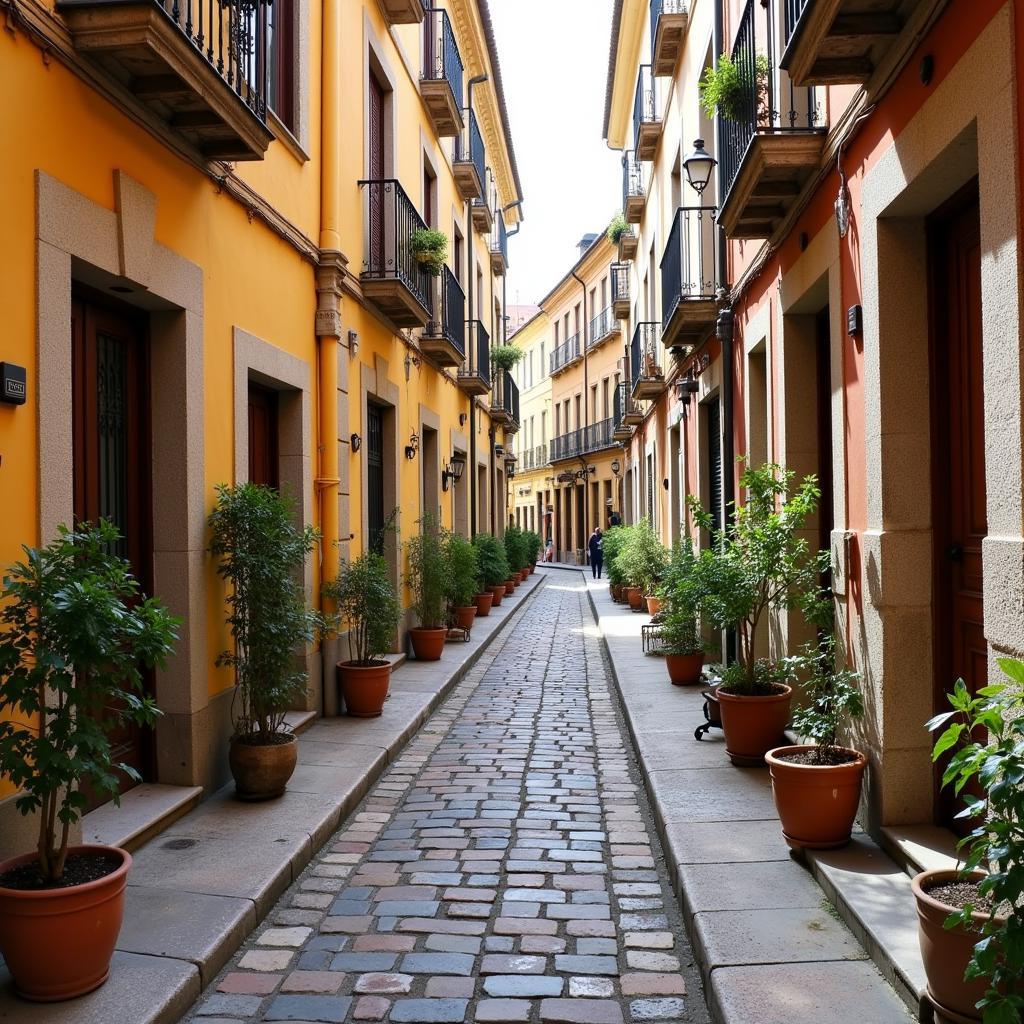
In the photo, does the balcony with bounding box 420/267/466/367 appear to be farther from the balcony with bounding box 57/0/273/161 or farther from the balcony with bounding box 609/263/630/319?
the balcony with bounding box 609/263/630/319

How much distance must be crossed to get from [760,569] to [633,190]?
14667 mm

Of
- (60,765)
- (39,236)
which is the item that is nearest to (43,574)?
(60,765)

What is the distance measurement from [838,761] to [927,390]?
187 cm

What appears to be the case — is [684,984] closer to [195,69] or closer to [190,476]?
[190,476]

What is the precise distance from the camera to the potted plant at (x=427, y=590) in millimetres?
11609

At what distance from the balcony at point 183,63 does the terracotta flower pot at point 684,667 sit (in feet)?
20.0

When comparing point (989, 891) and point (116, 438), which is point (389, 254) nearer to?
point (116, 438)

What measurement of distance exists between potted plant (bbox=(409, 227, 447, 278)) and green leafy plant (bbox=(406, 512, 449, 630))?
11.0 feet

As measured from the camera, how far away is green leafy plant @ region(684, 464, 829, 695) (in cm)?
597

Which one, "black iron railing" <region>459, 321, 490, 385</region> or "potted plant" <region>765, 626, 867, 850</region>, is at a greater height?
"black iron railing" <region>459, 321, 490, 385</region>

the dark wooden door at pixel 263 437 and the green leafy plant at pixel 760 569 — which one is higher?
the dark wooden door at pixel 263 437

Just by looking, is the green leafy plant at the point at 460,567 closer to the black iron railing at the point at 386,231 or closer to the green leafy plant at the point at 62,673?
the black iron railing at the point at 386,231

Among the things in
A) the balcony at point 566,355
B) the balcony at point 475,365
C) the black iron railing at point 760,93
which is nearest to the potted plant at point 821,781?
the black iron railing at point 760,93

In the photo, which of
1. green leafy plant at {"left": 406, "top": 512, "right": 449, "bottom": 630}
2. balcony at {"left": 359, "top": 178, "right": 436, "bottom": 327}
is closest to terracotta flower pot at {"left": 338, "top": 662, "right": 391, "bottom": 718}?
green leafy plant at {"left": 406, "top": 512, "right": 449, "bottom": 630}
